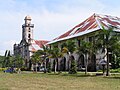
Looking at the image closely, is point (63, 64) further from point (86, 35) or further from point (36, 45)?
point (36, 45)

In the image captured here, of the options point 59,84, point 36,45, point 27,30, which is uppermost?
point 27,30

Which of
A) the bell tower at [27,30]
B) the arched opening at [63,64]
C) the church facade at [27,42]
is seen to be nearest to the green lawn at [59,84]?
the arched opening at [63,64]

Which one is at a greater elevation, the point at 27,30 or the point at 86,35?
the point at 27,30

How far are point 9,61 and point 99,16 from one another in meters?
42.4

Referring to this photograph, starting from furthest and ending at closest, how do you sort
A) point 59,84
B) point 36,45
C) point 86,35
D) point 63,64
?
point 36,45, point 63,64, point 86,35, point 59,84

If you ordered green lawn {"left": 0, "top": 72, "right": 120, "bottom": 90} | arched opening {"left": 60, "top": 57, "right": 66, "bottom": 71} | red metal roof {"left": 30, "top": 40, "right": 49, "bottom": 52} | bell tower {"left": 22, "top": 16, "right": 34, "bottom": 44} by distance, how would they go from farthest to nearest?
1. bell tower {"left": 22, "top": 16, "right": 34, "bottom": 44}
2. red metal roof {"left": 30, "top": 40, "right": 49, "bottom": 52}
3. arched opening {"left": 60, "top": 57, "right": 66, "bottom": 71}
4. green lawn {"left": 0, "top": 72, "right": 120, "bottom": 90}

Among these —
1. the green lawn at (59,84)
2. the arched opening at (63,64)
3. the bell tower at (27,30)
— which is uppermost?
the bell tower at (27,30)

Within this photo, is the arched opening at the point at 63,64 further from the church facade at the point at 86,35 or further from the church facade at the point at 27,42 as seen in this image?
the church facade at the point at 27,42

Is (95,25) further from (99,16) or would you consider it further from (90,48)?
(90,48)

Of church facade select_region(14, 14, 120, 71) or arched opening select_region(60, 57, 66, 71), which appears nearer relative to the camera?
church facade select_region(14, 14, 120, 71)

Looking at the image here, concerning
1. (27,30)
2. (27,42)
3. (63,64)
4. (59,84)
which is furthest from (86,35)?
(27,30)

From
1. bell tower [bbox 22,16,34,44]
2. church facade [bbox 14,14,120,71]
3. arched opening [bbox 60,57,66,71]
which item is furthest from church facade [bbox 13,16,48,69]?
arched opening [bbox 60,57,66,71]

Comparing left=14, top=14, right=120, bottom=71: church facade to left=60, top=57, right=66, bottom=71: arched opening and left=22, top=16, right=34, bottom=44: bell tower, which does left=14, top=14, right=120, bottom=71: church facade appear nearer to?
left=60, top=57, right=66, bottom=71: arched opening

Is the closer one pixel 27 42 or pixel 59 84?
pixel 59 84
